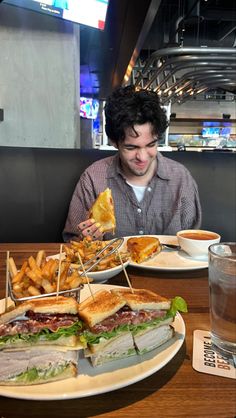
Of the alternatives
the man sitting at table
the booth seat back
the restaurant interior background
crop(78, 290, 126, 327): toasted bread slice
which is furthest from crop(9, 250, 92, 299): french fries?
the restaurant interior background

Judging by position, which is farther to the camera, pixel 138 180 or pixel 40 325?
pixel 138 180

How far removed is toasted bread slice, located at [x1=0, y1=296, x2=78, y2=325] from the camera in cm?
62

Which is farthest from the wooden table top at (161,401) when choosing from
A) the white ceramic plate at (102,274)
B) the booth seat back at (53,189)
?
the booth seat back at (53,189)

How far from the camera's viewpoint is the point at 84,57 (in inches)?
324

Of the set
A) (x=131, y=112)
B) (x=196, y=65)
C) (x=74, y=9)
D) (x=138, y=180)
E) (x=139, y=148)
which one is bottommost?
(x=138, y=180)

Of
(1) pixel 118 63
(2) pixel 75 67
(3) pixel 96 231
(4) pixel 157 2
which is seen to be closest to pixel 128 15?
(4) pixel 157 2

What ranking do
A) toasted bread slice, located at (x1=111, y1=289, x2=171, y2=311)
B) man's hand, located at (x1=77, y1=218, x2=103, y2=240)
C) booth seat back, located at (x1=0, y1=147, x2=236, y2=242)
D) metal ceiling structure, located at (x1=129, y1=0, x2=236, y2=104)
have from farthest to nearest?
1. metal ceiling structure, located at (x1=129, y1=0, x2=236, y2=104)
2. booth seat back, located at (x1=0, y1=147, x2=236, y2=242)
3. man's hand, located at (x1=77, y1=218, x2=103, y2=240)
4. toasted bread slice, located at (x1=111, y1=289, x2=171, y2=311)

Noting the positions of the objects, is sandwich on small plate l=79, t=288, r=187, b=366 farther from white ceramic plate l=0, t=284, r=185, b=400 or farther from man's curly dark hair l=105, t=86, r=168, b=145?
man's curly dark hair l=105, t=86, r=168, b=145

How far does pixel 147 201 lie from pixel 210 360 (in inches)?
53.2

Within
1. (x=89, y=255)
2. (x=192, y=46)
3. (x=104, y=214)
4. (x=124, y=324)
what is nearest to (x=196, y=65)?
(x=192, y=46)

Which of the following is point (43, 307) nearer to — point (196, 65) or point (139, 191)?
point (139, 191)

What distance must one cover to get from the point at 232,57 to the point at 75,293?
19.6ft

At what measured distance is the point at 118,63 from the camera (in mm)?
7664

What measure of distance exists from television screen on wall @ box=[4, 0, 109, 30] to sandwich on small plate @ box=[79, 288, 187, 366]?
288 centimetres
